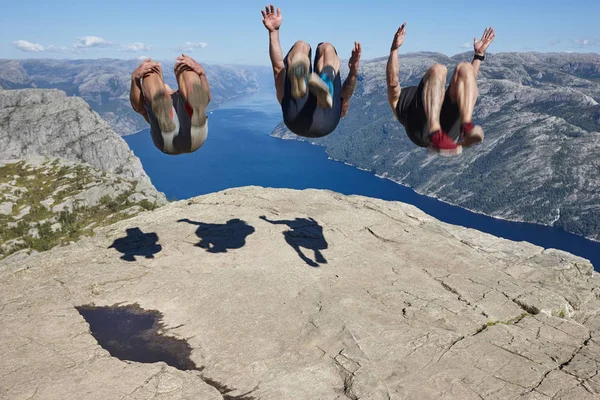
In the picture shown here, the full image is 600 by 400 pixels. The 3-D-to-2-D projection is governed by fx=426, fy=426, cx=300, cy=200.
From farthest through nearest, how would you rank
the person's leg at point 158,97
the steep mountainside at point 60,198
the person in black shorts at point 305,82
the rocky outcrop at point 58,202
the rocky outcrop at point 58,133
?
1. the rocky outcrop at point 58,133
2. the steep mountainside at point 60,198
3. the rocky outcrop at point 58,202
4. the person in black shorts at point 305,82
5. the person's leg at point 158,97

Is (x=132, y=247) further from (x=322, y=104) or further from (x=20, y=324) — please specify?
(x=322, y=104)

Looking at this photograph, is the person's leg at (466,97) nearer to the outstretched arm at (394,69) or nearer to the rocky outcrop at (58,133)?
the outstretched arm at (394,69)

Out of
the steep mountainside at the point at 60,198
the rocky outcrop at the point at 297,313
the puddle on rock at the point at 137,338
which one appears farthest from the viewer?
the steep mountainside at the point at 60,198

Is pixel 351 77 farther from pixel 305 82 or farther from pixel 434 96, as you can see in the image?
pixel 434 96

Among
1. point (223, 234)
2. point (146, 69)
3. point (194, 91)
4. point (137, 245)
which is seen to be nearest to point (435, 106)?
point (194, 91)

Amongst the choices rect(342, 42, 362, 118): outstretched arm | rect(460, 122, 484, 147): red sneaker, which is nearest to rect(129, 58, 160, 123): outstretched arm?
rect(342, 42, 362, 118): outstretched arm

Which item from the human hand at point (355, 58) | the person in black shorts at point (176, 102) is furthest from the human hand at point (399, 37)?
the person in black shorts at point (176, 102)
